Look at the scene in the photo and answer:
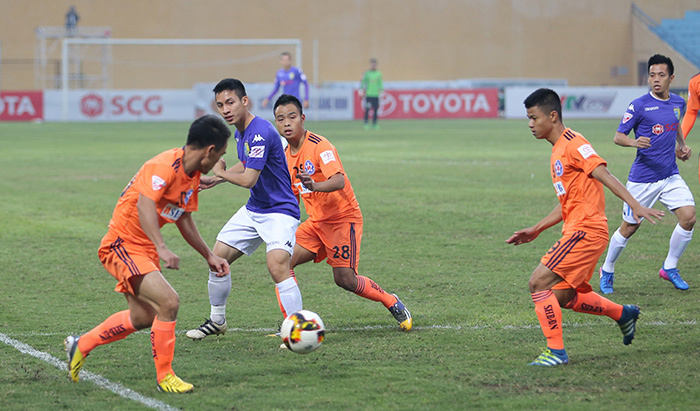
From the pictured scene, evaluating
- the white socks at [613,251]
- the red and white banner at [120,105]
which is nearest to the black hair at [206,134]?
the white socks at [613,251]

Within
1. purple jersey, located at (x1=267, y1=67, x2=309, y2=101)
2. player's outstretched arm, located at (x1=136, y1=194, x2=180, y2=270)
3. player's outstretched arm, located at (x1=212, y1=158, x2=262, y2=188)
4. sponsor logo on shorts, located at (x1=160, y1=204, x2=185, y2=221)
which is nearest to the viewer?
player's outstretched arm, located at (x1=136, y1=194, x2=180, y2=270)

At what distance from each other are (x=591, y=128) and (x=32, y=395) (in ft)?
87.7

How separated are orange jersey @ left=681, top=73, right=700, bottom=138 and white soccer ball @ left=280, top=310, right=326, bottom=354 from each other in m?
4.60

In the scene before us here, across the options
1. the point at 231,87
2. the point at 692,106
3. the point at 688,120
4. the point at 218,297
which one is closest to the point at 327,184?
the point at 231,87

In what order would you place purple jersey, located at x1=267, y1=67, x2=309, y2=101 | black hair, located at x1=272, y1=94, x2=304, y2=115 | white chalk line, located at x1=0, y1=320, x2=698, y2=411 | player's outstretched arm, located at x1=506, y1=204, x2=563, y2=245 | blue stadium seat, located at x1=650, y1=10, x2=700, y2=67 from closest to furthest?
white chalk line, located at x1=0, y1=320, x2=698, y2=411, player's outstretched arm, located at x1=506, y1=204, x2=563, y2=245, black hair, located at x1=272, y1=94, x2=304, y2=115, purple jersey, located at x1=267, y1=67, x2=309, y2=101, blue stadium seat, located at x1=650, y1=10, x2=700, y2=67

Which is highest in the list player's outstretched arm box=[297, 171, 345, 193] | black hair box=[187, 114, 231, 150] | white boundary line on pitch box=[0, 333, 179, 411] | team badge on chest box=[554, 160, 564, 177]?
black hair box=[187, 114, 231, 150]

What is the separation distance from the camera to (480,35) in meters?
47.1

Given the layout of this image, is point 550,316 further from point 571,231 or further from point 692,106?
point 692,106

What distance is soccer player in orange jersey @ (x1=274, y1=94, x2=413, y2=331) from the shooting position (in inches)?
244

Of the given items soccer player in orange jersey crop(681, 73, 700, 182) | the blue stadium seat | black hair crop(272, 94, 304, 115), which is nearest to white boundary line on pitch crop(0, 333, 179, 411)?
black hair crop(272, 94, 304, 115)

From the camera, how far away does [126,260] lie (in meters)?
4.83

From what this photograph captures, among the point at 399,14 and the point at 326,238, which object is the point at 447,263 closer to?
the point at 326,238

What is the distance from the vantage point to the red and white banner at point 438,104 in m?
39.3

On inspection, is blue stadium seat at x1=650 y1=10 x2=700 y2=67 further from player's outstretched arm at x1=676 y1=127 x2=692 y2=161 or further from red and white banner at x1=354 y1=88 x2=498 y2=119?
player's outstretched arm at x1=676 y1=127 x2=692 y2=161
